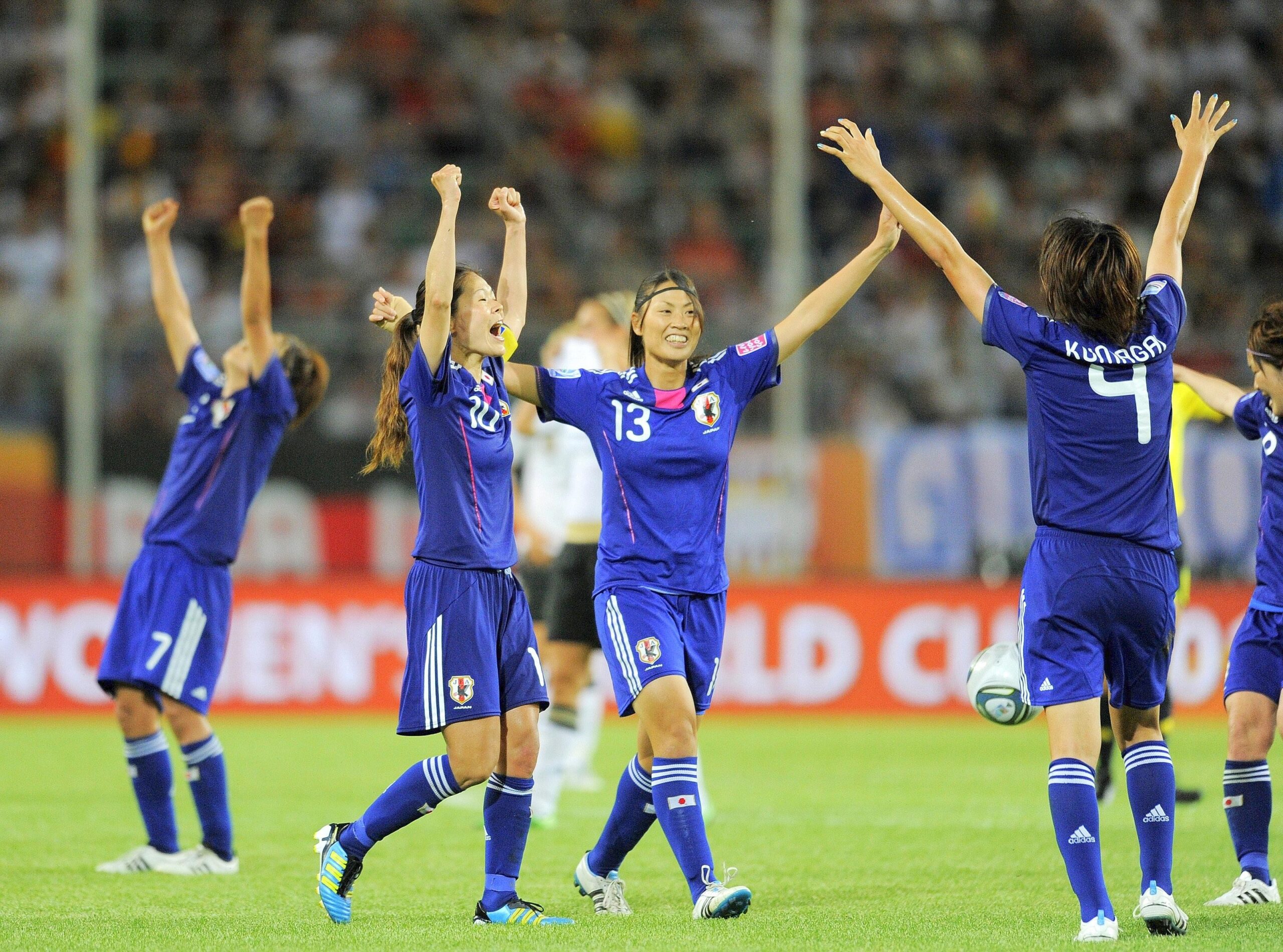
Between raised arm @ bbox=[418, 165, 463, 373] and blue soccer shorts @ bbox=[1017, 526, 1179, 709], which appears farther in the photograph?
raised arm @ bbox=[418, 165, 463, 373]

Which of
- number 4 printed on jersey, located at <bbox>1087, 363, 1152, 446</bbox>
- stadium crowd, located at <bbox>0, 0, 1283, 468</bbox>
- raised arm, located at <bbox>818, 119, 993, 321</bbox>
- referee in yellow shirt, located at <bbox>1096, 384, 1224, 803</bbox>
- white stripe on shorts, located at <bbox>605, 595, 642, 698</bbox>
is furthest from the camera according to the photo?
stadium crowd, located at <bbox>0, 0, 1283, 468</bbox>

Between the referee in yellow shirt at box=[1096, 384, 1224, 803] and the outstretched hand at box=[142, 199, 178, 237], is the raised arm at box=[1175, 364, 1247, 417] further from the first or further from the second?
the outstretched hand at box=[142, 199, 178, 237]

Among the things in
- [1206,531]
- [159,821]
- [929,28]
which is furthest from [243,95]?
[159,821]

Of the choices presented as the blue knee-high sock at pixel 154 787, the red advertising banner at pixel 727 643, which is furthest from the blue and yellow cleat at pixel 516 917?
the red advertising banner at pixel 727 643

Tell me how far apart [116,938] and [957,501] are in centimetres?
970

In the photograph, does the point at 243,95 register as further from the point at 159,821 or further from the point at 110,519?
the point at 159,821

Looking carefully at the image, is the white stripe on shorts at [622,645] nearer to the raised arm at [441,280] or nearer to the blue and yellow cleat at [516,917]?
the blue and yellow cleat at [516,917]

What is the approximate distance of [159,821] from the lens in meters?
7.24

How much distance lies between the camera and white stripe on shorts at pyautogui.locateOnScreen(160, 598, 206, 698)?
280 inches

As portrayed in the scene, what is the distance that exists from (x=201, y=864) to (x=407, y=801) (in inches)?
72.1

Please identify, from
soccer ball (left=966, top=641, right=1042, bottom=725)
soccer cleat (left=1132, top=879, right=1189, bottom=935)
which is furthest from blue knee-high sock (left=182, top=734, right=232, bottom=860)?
soccer cleat (left=1132, top=879, right=1189, bottom=935)

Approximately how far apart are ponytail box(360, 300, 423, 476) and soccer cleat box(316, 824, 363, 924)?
130cm

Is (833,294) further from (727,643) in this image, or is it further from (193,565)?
(727,643)

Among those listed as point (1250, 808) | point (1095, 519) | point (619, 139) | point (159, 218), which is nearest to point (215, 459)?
point (159, 218)
